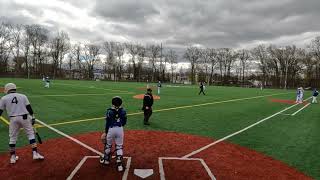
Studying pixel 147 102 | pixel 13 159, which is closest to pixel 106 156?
pixel 13 159

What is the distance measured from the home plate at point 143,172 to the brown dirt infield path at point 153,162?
124 millimetres

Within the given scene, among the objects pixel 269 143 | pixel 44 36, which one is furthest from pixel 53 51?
pixel 269 143

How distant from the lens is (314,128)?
15680 mm

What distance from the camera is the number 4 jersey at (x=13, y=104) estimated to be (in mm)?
7746

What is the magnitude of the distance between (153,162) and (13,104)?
4.07m

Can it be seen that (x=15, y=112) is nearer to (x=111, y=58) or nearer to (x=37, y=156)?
(x=37, y=156)

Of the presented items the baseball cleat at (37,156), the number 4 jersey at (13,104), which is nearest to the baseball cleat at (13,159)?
the baseball cleat at (37,156)

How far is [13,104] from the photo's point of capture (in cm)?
775

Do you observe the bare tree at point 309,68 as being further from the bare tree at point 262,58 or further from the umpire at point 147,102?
the umpire at point 147,102

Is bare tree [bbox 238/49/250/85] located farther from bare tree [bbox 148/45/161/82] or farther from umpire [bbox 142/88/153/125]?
umpire [bbox 142/88/153/125]

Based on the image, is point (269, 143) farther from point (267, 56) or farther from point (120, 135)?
point (267, 56)

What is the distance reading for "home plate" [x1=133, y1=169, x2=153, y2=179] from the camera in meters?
7.27

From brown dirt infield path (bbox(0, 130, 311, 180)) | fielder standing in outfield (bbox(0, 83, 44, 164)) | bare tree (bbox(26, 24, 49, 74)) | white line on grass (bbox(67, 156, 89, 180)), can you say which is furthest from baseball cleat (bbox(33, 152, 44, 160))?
bare tree (bbox(26, 24, 49, 74))

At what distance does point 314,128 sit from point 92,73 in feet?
318
